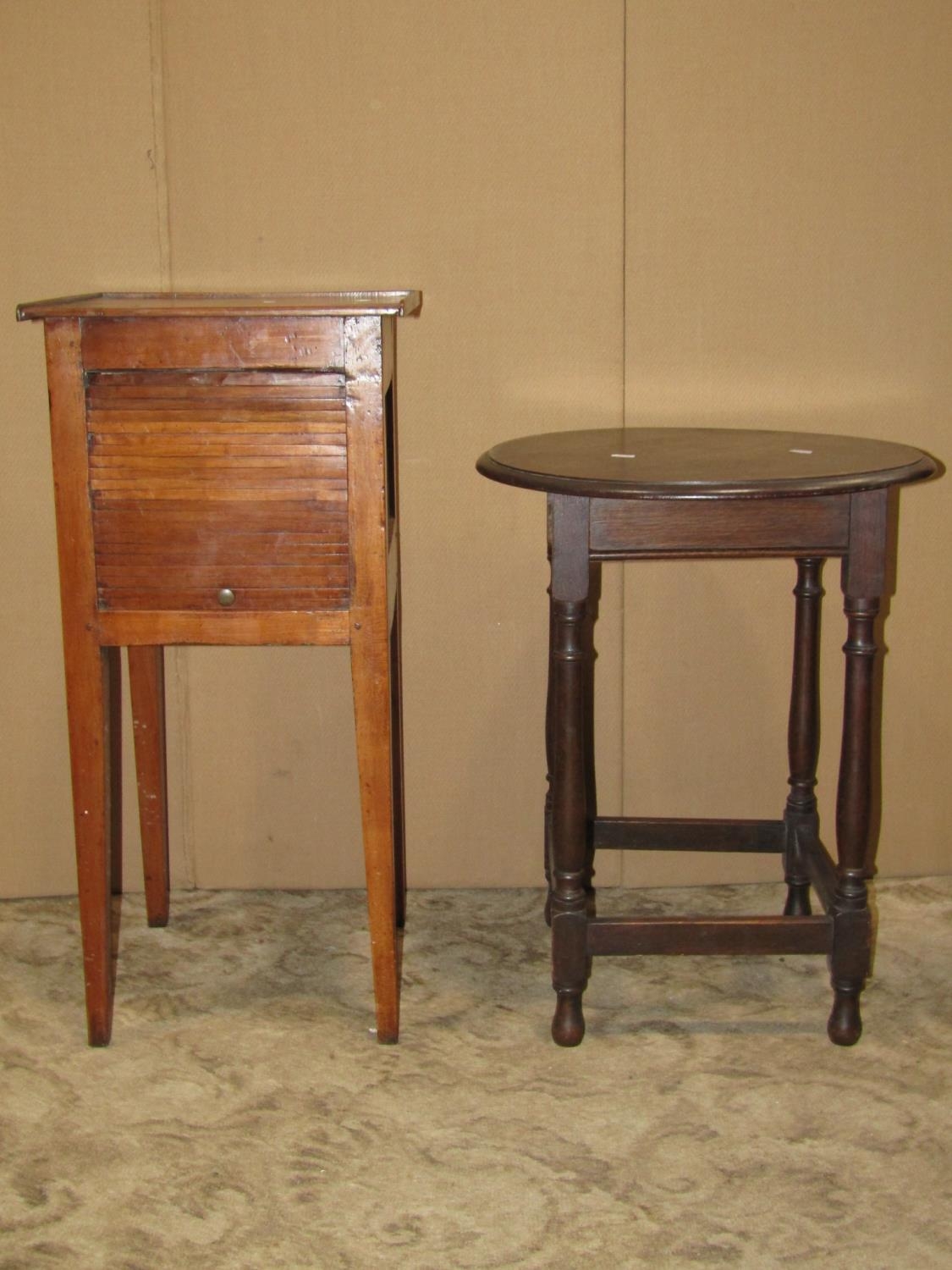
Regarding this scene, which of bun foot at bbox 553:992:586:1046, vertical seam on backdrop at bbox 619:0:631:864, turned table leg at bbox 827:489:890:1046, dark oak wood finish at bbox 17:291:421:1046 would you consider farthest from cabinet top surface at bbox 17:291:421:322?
bun foot at bbox 553:992:586:1046

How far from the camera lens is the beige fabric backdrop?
2.27 metres

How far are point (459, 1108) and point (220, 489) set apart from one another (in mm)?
889

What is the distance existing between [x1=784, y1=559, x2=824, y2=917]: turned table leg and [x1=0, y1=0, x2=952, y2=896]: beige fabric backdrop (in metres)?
0.16

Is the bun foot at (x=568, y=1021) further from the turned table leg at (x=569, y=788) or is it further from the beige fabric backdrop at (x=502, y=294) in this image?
the beige fabric backdrop at (x=502, y=294)

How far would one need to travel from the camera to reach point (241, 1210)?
1.65m

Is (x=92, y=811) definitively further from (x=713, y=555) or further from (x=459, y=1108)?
(x=713, y=555)

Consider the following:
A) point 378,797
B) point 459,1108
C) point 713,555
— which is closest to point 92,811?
point 378,797

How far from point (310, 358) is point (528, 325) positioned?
2.07ft

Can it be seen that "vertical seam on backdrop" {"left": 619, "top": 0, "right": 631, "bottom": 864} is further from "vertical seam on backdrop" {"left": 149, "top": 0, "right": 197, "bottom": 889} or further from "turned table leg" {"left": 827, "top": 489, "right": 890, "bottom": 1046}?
"vertical seam on backdrop" {"left": 149, "top": 0, "right": 197, "bottom": 889}

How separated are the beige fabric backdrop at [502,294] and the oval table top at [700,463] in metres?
0.25

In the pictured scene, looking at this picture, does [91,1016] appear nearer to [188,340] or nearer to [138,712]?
[138,712]

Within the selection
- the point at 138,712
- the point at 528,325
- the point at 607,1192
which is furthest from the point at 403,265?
Answer: the point at 607,1192

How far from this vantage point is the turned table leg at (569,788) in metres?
1.89

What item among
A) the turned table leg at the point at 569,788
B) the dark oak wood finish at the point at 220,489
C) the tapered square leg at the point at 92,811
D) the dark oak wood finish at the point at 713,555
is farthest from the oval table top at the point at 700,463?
the tapered square leg at the point at 92,811
